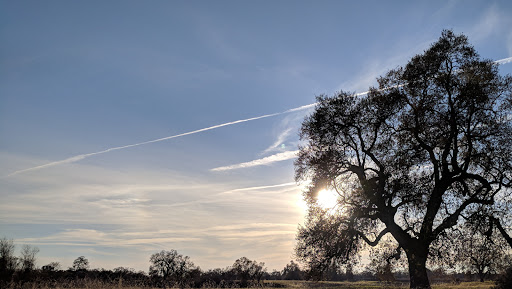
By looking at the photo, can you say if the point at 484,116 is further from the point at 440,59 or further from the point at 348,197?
the point at 348,197

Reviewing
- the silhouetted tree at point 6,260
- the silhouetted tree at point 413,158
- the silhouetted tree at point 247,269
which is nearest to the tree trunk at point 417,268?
the silhouetted tree at point 413,158

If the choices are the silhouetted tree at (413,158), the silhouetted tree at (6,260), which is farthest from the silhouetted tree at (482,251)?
the silhouetted tree at (6,260)

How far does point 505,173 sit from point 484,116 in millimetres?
3530

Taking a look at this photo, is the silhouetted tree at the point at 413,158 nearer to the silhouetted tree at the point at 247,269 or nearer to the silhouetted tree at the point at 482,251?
the silhouetted tree at the point at 482,251

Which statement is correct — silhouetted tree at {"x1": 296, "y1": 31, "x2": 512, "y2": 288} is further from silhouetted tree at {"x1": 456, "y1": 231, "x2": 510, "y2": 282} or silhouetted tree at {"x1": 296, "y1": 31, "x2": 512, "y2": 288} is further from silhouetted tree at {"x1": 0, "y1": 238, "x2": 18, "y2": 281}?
silhouetted tree at {"x1": 0, "y1": 238, "x2": 18, "y2": 281}

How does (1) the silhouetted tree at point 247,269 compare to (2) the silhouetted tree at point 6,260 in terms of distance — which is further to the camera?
(1) the silhouetted tree at point 247,269

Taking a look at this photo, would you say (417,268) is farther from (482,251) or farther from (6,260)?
(6,260)

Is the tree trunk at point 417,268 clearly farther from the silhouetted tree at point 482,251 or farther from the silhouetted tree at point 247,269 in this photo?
the silhouetted tree at point 247,269

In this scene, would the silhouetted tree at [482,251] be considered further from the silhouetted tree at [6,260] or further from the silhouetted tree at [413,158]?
the silhouetted tree at [6,260]

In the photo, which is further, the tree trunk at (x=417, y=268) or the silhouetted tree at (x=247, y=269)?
the silhouetted tree at (x=247, y=269)

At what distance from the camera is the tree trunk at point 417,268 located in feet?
65.0

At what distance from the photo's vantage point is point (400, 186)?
2067 cm

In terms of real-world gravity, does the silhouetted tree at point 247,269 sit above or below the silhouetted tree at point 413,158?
below

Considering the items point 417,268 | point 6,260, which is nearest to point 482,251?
point 417,268
